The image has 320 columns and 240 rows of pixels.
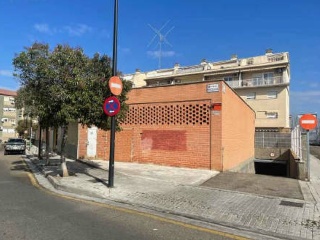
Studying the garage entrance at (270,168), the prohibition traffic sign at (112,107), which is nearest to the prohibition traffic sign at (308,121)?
the prohibition traffic sign at (112,107)

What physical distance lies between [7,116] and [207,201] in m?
97.4

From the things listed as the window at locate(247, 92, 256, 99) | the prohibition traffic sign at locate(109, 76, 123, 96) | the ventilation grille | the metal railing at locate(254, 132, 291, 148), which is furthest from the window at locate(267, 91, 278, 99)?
the prohibition traffic sign at locate(109, 76, 123, 96)

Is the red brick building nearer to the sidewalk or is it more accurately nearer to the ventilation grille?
the ventilation grille

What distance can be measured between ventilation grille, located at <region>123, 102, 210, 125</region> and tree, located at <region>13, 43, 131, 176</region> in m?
4.90

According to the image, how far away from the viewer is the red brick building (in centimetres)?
1548

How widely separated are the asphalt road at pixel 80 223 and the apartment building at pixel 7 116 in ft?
306

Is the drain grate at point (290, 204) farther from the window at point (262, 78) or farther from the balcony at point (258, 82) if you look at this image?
the window at point (262, 78)

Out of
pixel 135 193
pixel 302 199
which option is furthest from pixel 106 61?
pixel 302 199

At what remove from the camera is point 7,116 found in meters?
93.9

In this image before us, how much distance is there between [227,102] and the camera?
653 inches

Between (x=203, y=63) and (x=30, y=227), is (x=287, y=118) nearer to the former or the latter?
(x=203, y=63)

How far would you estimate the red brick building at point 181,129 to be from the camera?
15.5 m

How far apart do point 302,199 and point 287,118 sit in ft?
151

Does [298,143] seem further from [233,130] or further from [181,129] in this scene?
[181,129]
